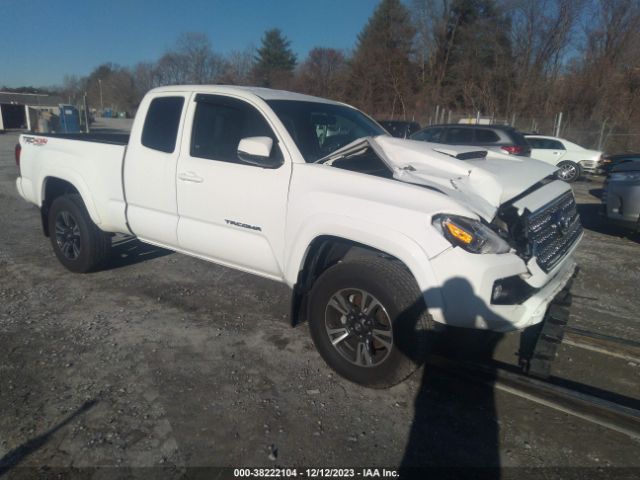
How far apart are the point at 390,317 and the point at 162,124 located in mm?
2892

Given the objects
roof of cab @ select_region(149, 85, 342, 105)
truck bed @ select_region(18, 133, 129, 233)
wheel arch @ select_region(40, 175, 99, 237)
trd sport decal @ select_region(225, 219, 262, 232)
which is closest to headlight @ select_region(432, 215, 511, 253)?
trd sport decal @ select_region(225, 219, 262, 232)

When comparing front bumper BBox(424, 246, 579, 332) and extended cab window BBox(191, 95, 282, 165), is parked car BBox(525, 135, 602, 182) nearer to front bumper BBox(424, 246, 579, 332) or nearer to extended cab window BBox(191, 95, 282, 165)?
extended cab window BBox(191, 95, 282, 165)

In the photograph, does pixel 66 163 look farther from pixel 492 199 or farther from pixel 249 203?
pixel 492 199

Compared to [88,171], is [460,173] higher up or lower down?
higher up

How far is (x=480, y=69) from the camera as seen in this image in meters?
35.5

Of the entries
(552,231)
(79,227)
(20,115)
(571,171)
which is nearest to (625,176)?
(552,231)

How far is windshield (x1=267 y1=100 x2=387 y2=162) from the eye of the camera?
12.0ft

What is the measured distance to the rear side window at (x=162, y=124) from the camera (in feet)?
13.7

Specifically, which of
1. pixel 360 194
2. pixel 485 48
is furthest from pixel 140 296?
pixel 485 48

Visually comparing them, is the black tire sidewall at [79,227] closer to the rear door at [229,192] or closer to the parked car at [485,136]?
the rear door at [229,192]

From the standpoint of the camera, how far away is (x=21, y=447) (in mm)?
2498

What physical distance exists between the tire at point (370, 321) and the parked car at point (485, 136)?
946cm

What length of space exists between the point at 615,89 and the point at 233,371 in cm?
3163

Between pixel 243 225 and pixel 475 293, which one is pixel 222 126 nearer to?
pixel 243 225
